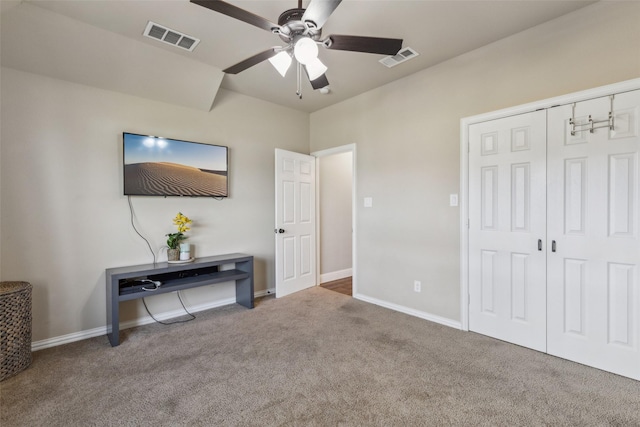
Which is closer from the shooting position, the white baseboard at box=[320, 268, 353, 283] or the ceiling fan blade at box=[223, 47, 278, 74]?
the ceiling fan blade at box=[223, 47, 278, 74]

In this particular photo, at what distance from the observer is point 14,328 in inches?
85.7

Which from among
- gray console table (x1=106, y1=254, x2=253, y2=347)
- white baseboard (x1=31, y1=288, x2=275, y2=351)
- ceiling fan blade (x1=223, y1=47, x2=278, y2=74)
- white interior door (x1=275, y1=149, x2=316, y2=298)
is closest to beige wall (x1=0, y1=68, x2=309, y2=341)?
white baseboard (x1=31, y1=288, x2=275, y2=351)

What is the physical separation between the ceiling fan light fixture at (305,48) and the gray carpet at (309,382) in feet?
7.09

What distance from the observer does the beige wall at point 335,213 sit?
4.82m

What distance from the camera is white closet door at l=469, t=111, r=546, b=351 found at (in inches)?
97.6

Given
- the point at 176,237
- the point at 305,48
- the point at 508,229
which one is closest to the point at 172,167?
the point at 176,237

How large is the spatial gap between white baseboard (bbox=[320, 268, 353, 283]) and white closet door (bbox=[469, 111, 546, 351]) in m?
2.37

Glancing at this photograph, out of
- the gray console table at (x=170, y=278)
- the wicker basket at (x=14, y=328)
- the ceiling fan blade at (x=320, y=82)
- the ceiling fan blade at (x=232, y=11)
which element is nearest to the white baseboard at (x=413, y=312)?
the gray console table at (x=170, y=278)

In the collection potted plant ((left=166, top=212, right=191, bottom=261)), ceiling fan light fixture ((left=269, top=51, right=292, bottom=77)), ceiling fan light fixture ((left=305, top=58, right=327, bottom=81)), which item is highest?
ceiling fan light fixture ((left=269, top=51, right=292, bottom=77))

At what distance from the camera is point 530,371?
219 centimetres

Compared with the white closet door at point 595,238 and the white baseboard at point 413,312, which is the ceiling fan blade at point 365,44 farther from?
the white baseboard at point 413,312

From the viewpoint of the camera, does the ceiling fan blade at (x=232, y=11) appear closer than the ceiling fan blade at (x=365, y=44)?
Yes

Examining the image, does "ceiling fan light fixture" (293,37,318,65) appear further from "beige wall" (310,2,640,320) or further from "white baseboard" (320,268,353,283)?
"white baseboard" (320,268,353,283)

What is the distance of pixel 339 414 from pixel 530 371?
4.99ft
